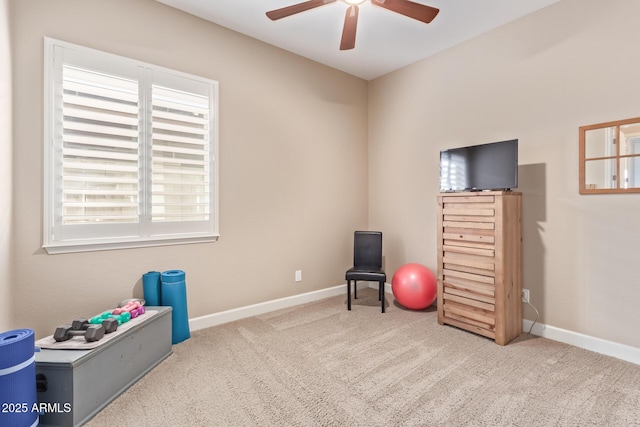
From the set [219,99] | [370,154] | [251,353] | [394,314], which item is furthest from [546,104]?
[251,353]

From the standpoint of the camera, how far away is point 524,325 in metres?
2.89

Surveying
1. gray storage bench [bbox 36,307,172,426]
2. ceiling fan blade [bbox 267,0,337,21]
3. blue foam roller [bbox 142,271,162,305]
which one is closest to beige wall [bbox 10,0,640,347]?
blue foam roller [bbox 142,271,162,305]

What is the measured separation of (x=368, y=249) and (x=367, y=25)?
2.42 m

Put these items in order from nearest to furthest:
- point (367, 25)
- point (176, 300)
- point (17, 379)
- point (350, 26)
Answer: point (17, 379)
point (350, 26)
point (176, 300)
point (367, 25)

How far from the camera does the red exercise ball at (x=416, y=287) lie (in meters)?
3.31

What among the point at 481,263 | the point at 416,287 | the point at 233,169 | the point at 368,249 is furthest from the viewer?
the point at 368,249

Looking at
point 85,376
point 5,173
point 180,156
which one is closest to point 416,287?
point 180,156

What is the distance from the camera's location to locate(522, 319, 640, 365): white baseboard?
234 cm

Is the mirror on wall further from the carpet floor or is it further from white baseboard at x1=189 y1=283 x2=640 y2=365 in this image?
the carpet floor

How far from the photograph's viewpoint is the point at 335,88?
4.05 meters

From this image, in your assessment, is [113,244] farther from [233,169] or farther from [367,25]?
[367,25]

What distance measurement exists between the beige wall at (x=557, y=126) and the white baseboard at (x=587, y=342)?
0.04 meters

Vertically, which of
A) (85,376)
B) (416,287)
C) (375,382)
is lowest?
(375,382)

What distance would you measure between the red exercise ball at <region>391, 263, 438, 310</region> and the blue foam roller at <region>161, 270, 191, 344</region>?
2.18 metres
